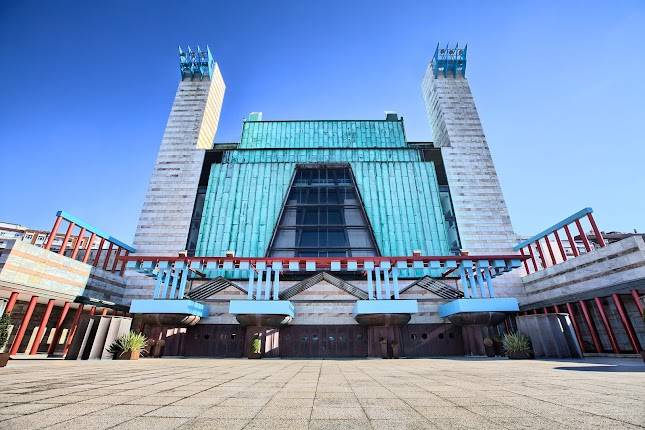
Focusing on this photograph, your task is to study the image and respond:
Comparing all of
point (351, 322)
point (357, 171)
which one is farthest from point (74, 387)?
point (357, 171)

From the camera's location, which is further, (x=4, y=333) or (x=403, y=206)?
(x=403, y=206)

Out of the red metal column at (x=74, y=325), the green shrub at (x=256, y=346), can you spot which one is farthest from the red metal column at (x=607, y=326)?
the red metal column at (x=74, y=325)

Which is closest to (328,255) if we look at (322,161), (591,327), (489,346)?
(322,161)

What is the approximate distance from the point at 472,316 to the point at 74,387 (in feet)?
83.7

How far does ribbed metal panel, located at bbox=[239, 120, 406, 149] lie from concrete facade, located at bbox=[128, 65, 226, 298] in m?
6.28

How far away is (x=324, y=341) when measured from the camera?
2602 cm

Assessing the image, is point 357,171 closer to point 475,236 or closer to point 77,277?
point 475,236

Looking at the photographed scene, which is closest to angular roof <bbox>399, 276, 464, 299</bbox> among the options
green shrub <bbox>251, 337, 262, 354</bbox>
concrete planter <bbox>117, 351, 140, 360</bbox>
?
green shrub <bbox>251, 337, 262, 354</bbox>

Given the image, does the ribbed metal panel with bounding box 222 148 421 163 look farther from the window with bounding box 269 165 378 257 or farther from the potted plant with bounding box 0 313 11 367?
the potted plant with bounding box 0 313 11 367

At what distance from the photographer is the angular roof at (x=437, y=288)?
27834mm

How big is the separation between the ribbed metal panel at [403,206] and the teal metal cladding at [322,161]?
89 millimetres

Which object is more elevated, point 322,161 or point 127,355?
point 322,161

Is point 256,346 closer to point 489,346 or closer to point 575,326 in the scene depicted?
point 489,346

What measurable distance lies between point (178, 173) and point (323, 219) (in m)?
19.7
